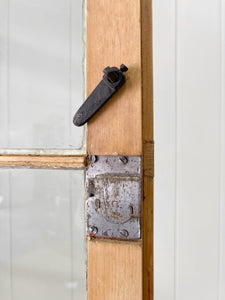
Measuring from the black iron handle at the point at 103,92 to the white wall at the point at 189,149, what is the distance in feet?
0.86

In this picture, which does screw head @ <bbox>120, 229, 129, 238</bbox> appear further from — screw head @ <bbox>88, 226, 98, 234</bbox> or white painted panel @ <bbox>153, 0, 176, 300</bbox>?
white painted panel @ <bbox>153, 0, 176, 300</bbox>

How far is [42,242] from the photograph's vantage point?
465 mm

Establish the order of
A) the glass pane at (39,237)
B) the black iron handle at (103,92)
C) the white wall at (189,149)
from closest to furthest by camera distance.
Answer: the black iron handle at (103,92)
the glass pane at (39,237)
the white wall at (189,149)

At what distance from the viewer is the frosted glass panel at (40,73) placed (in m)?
0.41

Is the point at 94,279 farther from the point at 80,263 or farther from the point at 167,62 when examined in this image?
the point at 167,62

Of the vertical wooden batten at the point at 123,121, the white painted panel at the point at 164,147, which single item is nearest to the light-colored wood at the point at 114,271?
the vertical wooden batten at the point at 123,121

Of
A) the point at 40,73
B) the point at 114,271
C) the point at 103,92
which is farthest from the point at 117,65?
the point at 114,271

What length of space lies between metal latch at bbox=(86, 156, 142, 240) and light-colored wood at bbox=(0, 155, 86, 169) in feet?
0.07

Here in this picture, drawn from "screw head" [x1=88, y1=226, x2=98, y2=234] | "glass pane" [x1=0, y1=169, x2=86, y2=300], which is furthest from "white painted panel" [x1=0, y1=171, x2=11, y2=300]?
"screw head" [x1=88, y1=226, x2=98, y2=234]

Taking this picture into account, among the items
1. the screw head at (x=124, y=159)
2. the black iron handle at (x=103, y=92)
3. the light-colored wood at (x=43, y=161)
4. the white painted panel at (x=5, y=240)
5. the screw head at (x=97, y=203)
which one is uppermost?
the black iron handle at (x=103, y=92)

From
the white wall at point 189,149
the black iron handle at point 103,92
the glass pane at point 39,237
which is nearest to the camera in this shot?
the black iron handle at point 103,92

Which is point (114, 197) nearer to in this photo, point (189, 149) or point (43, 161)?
point (43, 161)

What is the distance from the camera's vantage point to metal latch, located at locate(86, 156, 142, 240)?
0.34 metres

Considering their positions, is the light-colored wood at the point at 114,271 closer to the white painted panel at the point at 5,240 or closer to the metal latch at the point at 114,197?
the metal latch at the point at 114,197
